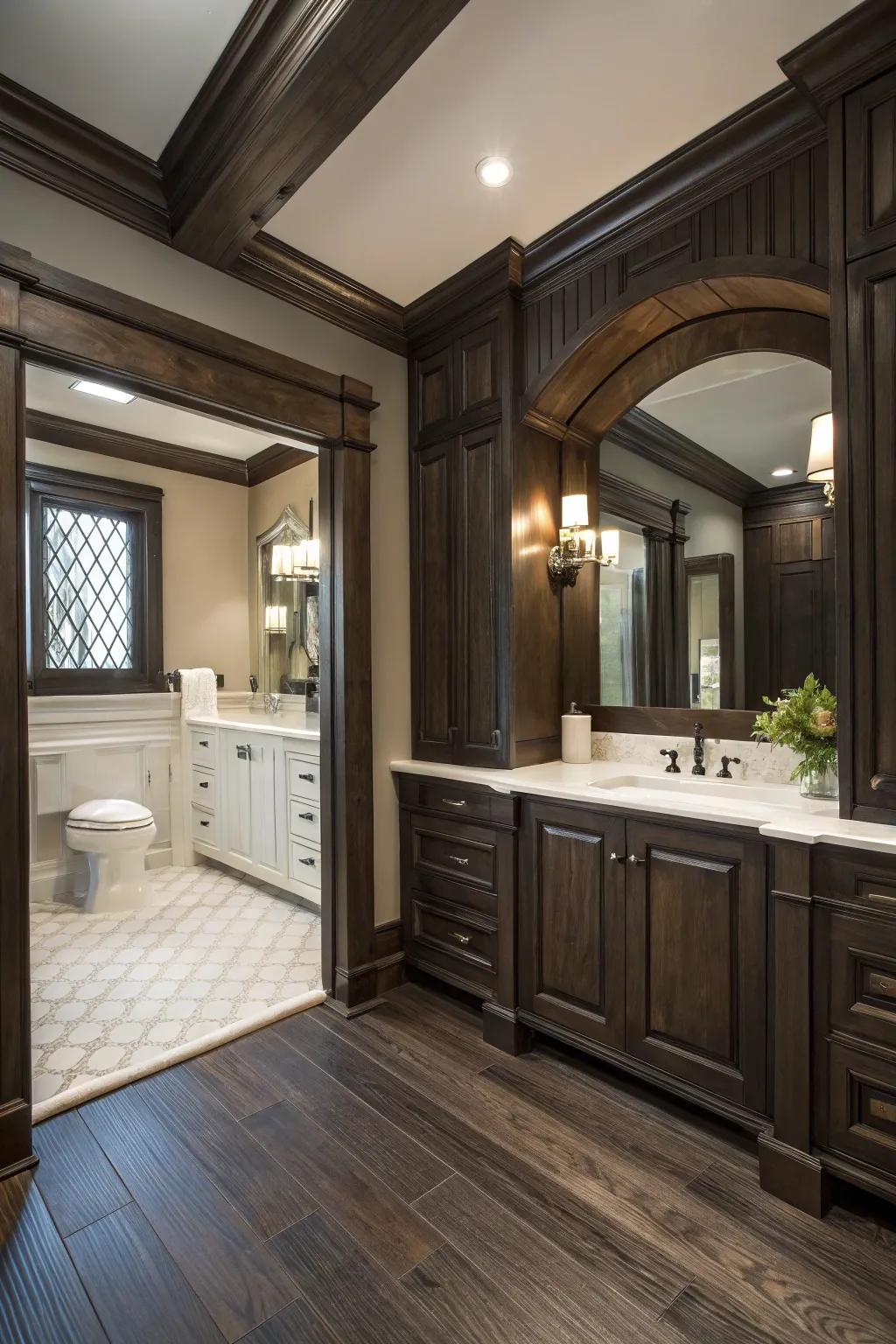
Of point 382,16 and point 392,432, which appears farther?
point 392,432

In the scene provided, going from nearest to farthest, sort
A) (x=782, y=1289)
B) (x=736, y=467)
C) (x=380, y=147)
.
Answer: (x=782, y=1289), (x=380, y=147), (x=736, y=467)

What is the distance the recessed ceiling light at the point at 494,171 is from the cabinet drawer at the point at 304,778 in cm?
246

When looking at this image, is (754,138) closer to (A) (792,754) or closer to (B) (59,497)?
(A) (792,754)

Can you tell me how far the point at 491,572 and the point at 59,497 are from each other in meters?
3.07

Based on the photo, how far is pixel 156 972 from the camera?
288cm

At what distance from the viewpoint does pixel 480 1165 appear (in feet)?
5.81

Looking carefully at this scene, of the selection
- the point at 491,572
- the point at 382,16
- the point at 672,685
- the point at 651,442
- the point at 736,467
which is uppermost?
the point at 382,16

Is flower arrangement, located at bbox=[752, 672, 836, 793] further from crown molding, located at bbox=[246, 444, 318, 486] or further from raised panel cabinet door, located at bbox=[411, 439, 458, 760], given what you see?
crown molding, located at bbox=[246, 444, 318, 486]

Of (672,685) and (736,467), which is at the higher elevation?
(736,467)

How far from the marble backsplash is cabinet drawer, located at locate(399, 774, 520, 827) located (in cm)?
55

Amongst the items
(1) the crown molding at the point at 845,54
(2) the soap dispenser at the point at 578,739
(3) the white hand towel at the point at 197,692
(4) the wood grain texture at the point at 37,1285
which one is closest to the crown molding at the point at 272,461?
(3) the white hand towel at the point at 197,692

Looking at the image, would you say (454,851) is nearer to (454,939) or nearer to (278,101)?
(454,939)

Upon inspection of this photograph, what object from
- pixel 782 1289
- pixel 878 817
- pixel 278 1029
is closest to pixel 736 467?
pixel 878 817

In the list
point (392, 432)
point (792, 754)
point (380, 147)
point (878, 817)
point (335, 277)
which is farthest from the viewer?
point (392, 432)
